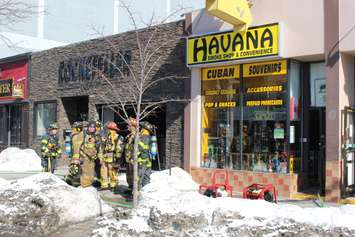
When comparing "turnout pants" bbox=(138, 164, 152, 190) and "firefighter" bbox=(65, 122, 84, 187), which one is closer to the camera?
"turnout pants" bbox=(138, 164, 152, 190)

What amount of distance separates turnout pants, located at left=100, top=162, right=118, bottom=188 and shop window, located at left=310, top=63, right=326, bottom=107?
17.6 ft

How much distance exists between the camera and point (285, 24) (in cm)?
1241

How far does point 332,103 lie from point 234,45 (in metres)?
3.08

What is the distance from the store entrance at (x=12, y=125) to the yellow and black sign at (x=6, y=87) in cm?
68

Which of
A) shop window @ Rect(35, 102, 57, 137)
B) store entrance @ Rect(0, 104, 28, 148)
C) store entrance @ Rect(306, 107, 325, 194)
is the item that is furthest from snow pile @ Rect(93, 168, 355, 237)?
store entrance @ Rect(0, 104, 28, 148)

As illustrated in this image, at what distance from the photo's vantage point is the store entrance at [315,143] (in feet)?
42.1

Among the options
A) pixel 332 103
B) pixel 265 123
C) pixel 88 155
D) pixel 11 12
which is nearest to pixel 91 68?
pixel 11 12

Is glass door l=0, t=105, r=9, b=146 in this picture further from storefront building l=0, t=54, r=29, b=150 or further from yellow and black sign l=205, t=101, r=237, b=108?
yellow and black sign l=205, t=101, r=237, b=108

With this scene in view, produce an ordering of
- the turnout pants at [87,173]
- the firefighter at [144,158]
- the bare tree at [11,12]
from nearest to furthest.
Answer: the firefighter at [144,158]
the turnout pants at [87,173]
the bare tree at [11,12]

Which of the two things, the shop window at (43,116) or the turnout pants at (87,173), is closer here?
the turnout pants at (87,173)

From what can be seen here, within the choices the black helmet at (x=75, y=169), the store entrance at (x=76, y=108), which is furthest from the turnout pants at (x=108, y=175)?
the store entrance at (x=76, y=108)

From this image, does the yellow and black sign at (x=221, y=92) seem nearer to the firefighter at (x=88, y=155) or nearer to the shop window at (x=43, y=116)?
the firefighter at (x=88, y=155)

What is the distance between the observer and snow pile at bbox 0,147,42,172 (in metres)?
18.9

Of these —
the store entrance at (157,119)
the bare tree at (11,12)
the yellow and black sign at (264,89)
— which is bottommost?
the store entrance at (157,119)
